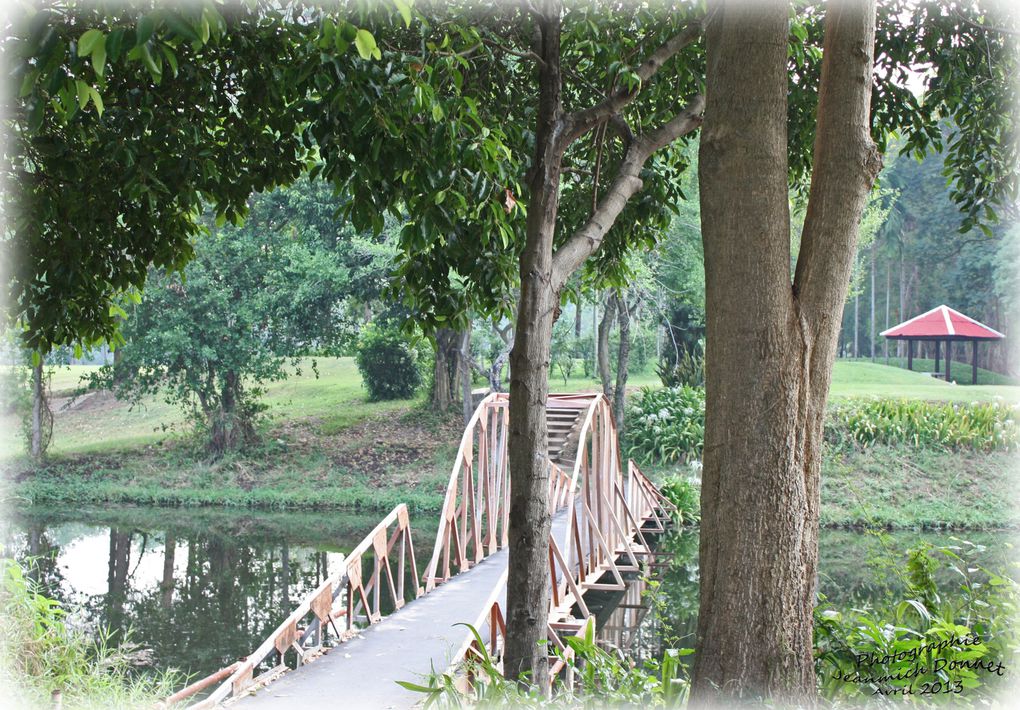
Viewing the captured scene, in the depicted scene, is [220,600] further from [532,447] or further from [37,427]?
[37,427]

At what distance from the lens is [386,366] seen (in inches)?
957

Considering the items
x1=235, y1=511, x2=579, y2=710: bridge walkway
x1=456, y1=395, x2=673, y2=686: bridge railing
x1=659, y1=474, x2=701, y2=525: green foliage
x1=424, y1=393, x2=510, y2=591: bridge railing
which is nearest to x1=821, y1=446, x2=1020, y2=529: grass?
x1=659, y1=474, x2=701, y2=525: green foliage

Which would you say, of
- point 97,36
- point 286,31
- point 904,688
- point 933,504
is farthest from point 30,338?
point 933,504

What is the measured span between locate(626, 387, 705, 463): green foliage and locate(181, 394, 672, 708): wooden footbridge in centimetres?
440

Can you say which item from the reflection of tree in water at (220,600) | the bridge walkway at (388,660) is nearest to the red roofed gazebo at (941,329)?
the reflection of tree in water at (220,600)

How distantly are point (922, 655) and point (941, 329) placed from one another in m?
24.4

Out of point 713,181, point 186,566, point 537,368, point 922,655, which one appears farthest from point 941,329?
point 713,181

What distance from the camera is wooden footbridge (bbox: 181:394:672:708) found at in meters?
6.02

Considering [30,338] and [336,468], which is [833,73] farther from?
[336,468]

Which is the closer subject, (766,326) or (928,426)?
(766,326)

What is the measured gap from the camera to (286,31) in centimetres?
442

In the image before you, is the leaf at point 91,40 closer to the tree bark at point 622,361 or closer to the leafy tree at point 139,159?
the leafy tree at point 139,159

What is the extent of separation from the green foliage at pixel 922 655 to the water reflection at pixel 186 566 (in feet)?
22.0

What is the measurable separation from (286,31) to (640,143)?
2.39 metres
